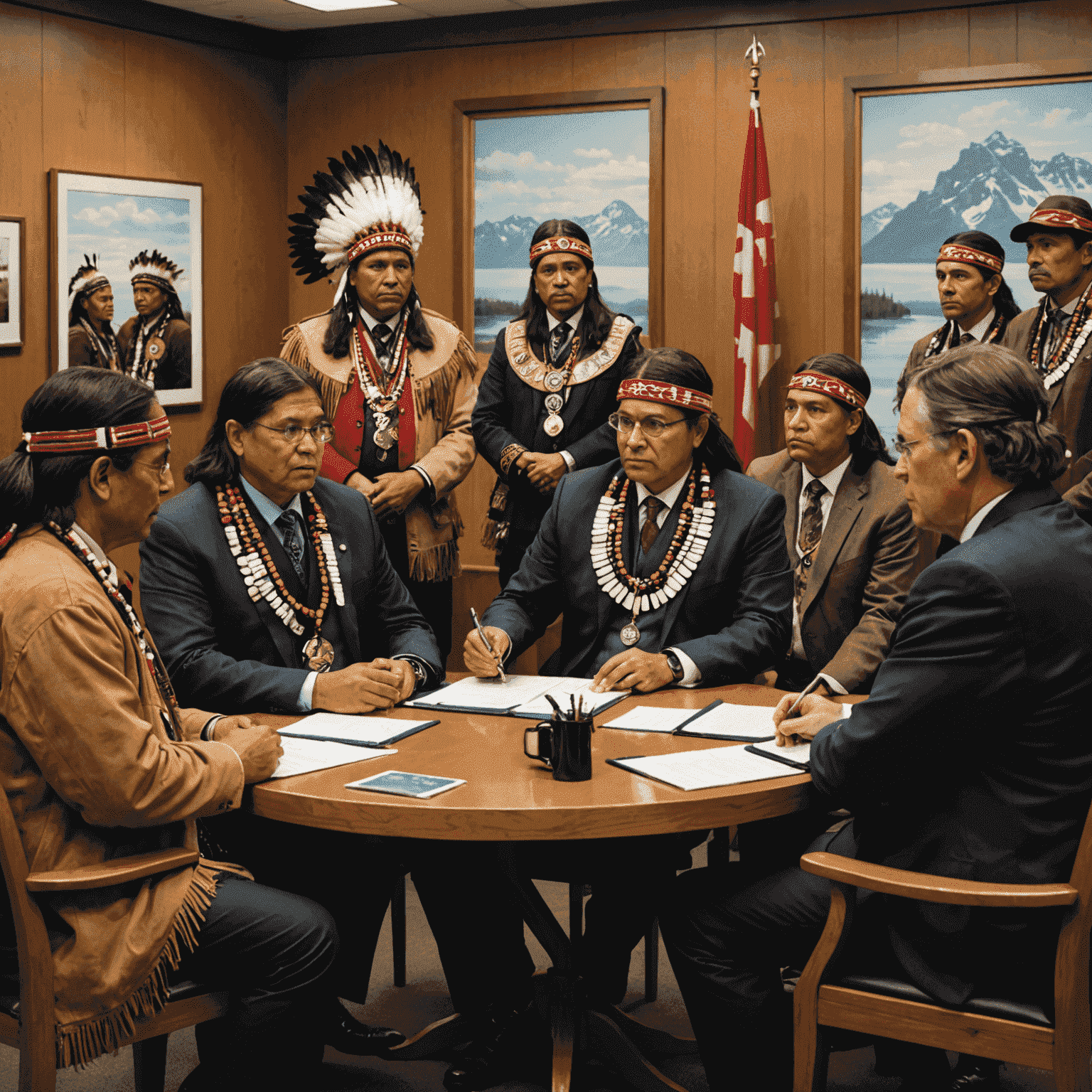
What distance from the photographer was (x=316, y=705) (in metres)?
2.71

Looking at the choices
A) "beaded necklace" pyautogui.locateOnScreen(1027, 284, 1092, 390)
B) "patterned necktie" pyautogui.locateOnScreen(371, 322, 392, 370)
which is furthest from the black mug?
"beaded necklace" pyautogui.locateOnScreen(1027, 284, 1092, 390)

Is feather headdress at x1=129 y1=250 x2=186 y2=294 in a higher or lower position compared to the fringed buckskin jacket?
higher

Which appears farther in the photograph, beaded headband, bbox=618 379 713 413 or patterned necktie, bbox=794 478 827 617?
patterned necktie, bbox=794 478 827 617

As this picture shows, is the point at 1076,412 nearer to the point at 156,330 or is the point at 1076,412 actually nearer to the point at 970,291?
the point at 970,291

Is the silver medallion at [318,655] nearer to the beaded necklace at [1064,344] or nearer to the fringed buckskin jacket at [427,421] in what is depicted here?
the fringed buckskin jacket at [427,421]

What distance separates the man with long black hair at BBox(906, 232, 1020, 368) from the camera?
4.90 metres

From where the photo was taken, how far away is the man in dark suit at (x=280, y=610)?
8.92 feet

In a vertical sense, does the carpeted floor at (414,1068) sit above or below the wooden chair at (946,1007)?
below

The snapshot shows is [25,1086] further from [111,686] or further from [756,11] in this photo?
[756,11]

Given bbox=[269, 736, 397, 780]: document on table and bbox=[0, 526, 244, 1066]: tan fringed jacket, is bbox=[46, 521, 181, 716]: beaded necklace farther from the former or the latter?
bbox=[269, 736, 397, 780]: document on table

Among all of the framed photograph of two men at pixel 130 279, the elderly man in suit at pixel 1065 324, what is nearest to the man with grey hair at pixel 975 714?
the elderly man in suit at pixel 1065 324

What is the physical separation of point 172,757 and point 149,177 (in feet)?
15.7

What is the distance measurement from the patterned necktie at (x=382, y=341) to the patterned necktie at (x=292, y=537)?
1576mm

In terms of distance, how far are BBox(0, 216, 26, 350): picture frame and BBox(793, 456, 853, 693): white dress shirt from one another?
11.4ft
